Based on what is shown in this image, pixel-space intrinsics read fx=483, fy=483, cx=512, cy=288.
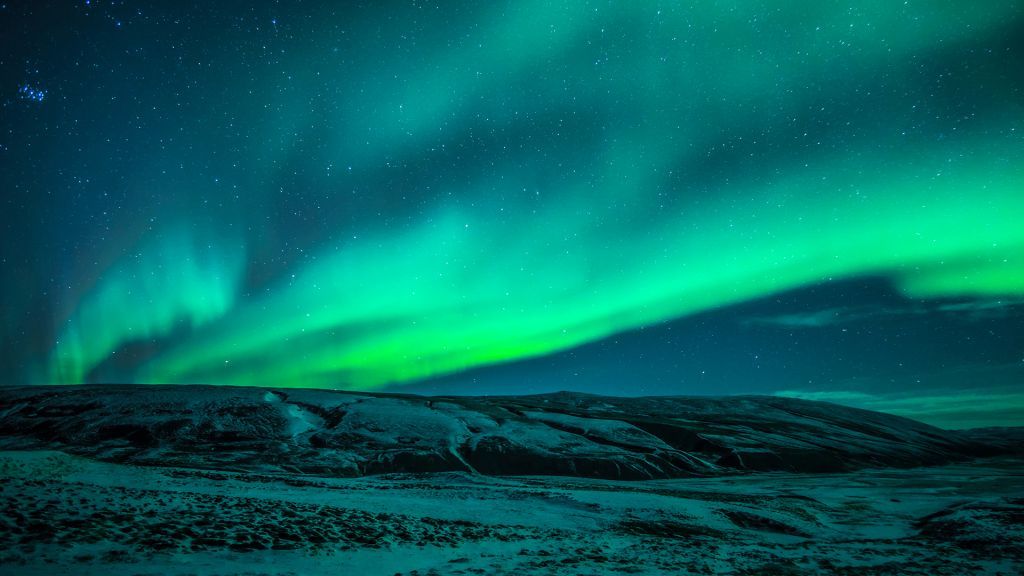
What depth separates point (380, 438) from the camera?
60.2 metres

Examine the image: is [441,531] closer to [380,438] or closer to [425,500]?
[425,500]

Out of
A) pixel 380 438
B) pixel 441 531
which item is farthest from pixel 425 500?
pixel 380 438

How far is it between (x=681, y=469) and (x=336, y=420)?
4684cm

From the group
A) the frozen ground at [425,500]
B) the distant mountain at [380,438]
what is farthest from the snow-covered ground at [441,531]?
the distant mountain at [380,438]

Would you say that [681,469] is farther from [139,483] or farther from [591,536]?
[139,483]

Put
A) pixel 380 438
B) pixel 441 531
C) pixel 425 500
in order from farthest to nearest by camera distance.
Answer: pixel 380 438
pixel 425 500
pixel 441 531

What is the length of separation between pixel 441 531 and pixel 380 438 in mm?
45480

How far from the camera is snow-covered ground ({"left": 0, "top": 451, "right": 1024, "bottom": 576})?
12.2 m

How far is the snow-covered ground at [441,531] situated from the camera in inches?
482

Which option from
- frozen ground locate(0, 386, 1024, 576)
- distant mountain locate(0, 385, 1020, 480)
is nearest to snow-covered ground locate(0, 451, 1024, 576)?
frozen ground locate(0, 386, 1024, 576)

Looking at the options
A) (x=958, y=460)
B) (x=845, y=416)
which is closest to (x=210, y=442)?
(x=958, y=460)

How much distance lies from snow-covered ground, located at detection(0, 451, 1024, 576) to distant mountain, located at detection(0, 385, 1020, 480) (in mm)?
21901

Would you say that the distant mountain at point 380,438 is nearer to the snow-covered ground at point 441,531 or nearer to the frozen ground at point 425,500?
the frozen ground at point 425,500

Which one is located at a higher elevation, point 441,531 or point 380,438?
Answer: point 441,531
